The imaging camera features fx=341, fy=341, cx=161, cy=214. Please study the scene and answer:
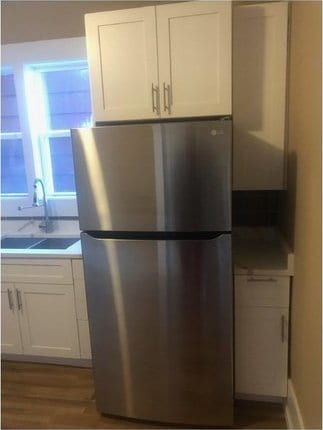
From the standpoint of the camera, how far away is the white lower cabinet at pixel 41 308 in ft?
7.41

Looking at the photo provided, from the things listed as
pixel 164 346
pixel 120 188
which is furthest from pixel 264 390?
pixel 120 188

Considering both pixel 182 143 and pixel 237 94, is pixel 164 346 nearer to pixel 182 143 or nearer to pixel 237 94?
pixel 182 143

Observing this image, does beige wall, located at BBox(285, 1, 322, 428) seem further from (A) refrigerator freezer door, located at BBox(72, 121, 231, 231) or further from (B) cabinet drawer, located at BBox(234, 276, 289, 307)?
(A) refrigerator freezer door, located at BBox(72, 121, 231, 231)

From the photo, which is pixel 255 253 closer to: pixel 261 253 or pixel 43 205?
pixel 261 253

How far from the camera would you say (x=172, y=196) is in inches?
63.6

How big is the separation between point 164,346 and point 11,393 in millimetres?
1181

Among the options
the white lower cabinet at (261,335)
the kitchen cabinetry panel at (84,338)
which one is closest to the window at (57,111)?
the kitchen cabinetry panel at (84,338)

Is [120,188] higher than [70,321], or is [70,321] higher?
[120,188]

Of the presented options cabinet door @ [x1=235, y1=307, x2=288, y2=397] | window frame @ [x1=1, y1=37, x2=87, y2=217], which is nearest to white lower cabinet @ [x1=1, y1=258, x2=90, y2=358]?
window frame @ [x1=1, y1=37, x2=87, y2=217]

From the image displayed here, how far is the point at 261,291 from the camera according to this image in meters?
1.89

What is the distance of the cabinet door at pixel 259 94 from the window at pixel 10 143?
1.81 m

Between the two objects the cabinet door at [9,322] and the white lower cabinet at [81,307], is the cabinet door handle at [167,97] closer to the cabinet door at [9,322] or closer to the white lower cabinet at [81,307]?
the white lower cabinet at [81,307]

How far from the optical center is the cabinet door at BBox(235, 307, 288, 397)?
1.90m

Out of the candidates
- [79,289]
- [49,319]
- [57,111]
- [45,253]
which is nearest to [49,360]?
[49,319]
